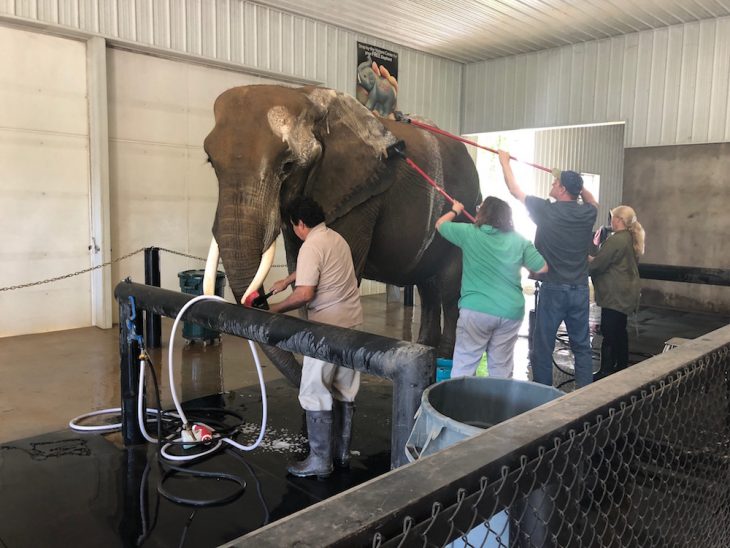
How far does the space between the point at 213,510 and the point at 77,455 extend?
4.31ft

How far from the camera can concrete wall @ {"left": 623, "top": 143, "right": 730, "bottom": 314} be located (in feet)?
35.3

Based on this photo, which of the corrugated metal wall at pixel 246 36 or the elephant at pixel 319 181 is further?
the corrugated metal wall at pixel 246 36

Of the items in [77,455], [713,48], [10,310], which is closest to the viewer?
[77,455]

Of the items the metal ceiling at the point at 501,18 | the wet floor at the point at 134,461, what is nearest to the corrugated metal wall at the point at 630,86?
the metal ceiling at the point at 501,18

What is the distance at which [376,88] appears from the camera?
12.2 meters

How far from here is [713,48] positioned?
10.5m

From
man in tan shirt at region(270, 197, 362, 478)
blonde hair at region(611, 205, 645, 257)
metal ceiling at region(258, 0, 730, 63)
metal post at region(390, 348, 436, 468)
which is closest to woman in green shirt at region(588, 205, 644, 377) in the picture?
blonde hair at region(611, 205, 645, 257)

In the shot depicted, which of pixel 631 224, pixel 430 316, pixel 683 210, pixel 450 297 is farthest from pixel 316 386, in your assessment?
pixel 683 210

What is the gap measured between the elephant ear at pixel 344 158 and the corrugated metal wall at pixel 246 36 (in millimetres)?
5325

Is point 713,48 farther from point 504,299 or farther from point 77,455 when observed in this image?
point 77,455

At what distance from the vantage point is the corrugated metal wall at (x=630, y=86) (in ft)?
34.7

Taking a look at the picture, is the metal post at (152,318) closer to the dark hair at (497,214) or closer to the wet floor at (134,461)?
the wet floor at (134,461)

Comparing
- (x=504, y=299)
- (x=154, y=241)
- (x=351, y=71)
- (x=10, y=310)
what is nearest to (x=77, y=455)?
A: (x=504, y=299)

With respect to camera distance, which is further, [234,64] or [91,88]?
[234,64]
